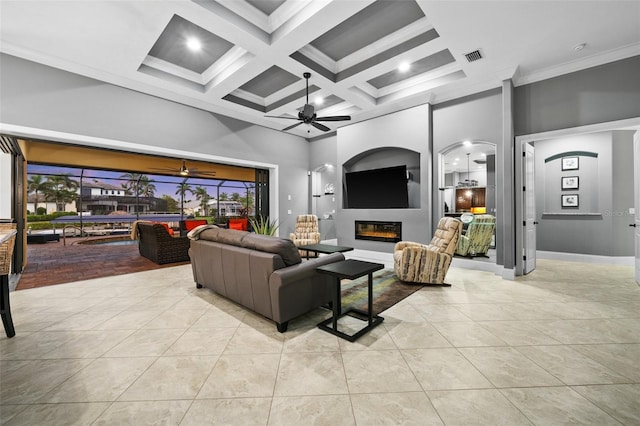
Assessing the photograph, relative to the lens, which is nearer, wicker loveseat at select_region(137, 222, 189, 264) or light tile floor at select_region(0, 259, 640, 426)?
light tile floor at select_region(0, 259, 640, 426)

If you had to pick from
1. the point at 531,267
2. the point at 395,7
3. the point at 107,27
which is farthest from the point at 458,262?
the point at 107,27

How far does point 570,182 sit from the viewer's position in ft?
18.1

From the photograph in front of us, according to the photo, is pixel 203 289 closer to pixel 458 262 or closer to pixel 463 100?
pixel 458 262

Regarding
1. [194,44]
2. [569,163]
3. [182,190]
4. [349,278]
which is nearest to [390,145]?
[569,163]

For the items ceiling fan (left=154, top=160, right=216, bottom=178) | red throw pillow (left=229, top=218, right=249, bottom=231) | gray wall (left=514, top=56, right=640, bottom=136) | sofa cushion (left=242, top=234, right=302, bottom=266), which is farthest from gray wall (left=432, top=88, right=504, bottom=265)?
ceiling fan (left=154, top=160, right=216, bottom=178)

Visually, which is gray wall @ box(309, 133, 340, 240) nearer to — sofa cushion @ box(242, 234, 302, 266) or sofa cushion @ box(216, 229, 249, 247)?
sofa cushion @ box(216, 229, 249, 247)

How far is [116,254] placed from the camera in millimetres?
6551

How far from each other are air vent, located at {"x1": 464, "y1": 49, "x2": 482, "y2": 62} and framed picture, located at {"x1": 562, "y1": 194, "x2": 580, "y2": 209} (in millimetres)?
3917

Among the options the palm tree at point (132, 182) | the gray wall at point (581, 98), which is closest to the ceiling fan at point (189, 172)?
the palm tree at point (132, 182)

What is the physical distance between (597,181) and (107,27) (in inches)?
334

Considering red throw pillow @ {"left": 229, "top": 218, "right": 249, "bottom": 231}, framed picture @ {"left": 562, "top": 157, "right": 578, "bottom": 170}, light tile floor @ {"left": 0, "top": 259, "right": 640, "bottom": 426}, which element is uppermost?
framed picture @ {"left": 562, "top": 157, "right": 578, "bottom": 170}

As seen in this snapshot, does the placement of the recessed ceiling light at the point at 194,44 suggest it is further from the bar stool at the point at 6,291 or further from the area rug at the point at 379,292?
the area rug at the point at 379,292

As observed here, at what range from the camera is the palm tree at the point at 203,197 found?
12277 millimetres

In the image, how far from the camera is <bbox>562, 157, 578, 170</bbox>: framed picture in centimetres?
547
